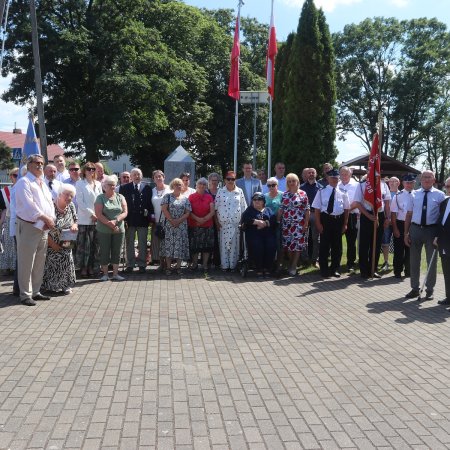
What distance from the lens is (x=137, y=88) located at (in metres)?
29.3

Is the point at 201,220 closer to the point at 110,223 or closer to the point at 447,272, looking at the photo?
the point at 110,223

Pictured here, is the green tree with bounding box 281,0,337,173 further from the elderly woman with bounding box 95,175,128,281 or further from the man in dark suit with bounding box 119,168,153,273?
the elderly woman with bounding box 95,175,128,281

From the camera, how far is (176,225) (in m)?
10.1

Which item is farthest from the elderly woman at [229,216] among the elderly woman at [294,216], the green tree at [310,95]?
the green tree at [310,95]

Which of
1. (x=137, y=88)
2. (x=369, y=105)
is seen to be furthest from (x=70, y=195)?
(x=369, y=105)

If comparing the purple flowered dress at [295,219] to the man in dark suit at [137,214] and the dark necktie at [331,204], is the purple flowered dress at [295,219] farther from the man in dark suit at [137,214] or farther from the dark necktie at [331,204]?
the man in dark suit at [137,214]

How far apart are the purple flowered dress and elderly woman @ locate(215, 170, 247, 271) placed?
0.93 meters

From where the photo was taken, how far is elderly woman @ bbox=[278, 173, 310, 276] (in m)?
10.2

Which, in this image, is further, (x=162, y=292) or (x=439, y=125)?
(x=439, y=125)

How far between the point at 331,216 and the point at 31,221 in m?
5.41

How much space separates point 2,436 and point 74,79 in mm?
29333

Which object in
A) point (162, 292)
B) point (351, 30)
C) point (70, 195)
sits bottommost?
point (162, 292)

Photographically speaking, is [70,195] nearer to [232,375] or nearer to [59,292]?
[59,292]

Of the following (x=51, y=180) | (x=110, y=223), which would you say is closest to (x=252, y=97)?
(x=110, y=223)
